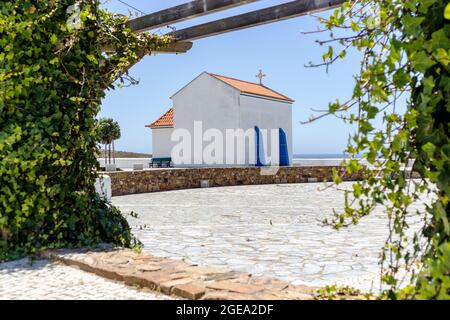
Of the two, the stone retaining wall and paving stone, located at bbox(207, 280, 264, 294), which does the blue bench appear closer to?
the stone retaining wall

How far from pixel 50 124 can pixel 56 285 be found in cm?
203

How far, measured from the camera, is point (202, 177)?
18672 mm

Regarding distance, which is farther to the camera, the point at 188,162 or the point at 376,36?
the point at 188,162

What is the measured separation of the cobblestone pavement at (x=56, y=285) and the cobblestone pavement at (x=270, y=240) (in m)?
1.40

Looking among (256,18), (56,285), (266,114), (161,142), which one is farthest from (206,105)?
(56,285)

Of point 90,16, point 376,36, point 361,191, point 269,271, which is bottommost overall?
point 269,271

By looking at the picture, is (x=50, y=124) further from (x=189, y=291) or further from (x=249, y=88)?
(x=249, y=88)

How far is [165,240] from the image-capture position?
662 centimetres

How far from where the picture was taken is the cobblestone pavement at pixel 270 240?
4664 mm
